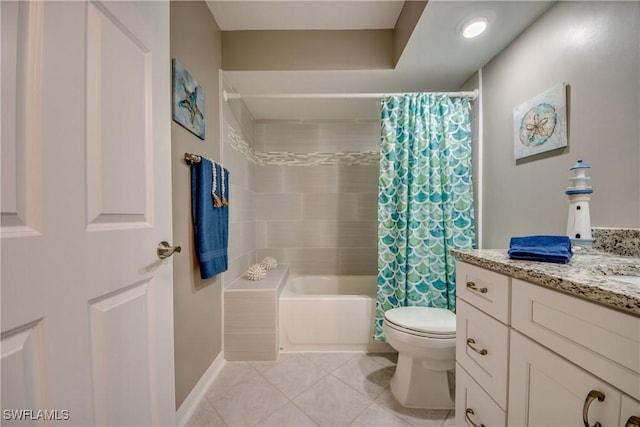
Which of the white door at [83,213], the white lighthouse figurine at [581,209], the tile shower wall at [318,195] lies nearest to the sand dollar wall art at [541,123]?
the white lighthouse figurine at [581,209]

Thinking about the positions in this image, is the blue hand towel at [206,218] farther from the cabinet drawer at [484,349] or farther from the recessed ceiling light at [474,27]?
the recessed ceiling light at [474,27]

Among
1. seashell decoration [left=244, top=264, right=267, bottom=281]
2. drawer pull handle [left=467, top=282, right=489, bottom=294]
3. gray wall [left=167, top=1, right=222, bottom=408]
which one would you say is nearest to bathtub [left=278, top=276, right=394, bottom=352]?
seashell decoration [left=244, top=264, right=267, bottom=281]

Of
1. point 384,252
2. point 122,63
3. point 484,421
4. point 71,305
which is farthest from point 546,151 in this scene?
point 71,305

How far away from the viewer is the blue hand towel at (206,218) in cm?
126

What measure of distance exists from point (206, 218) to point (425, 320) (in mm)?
1352

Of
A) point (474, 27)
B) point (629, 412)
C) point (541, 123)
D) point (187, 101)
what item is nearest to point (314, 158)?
point (187, 101)

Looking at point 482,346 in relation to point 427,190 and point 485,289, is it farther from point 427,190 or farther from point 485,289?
point 427,190

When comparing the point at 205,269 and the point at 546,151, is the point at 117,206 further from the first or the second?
the point at 546,151

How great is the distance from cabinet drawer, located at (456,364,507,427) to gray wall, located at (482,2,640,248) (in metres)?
0.81

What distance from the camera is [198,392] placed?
4.32 ft

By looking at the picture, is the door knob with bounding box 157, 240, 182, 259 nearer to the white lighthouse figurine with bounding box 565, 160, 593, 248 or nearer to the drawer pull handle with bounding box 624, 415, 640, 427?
the drawer pull handle with bounding box 624, 415, 640, 427

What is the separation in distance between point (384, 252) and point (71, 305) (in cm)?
158

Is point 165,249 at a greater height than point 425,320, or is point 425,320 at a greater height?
point 165,249

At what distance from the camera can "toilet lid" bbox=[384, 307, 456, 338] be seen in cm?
122
